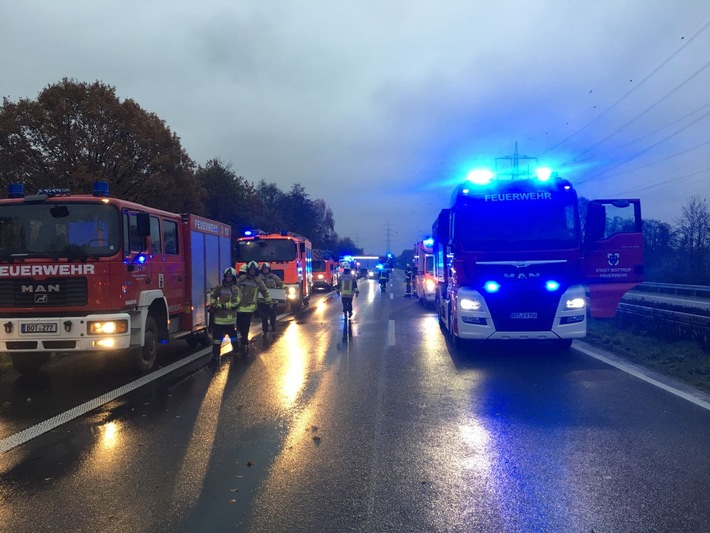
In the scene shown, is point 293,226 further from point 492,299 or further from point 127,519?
point 127,519

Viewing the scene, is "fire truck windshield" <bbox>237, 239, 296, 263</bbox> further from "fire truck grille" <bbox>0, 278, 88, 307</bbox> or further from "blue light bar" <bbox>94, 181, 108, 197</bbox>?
"fire truck grille" <bbox>0, 278, 88, 307</bbox>

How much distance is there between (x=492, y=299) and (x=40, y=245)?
7.24 metres

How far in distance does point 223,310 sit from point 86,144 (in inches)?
640

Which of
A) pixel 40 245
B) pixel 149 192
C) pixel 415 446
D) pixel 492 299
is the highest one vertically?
pixel 149 192


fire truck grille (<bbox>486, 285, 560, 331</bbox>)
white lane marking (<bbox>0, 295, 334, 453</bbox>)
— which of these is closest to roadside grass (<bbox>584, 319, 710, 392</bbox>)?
fire truck grille (<bbox>486, 285, 560, 331</bbox>)

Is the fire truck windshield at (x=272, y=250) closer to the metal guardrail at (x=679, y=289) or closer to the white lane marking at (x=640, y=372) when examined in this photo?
the white lane marking at (x=640, y=372)

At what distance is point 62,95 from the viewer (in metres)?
23.0

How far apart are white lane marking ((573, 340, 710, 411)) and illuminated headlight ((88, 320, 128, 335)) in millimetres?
7544

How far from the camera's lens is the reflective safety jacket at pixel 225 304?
1058 centimetres

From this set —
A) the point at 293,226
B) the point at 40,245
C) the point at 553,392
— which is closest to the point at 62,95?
the point at 40,245

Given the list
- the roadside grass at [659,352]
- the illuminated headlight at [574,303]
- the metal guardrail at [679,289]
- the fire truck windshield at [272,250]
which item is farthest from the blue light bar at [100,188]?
the metal guardrail at [679,289]

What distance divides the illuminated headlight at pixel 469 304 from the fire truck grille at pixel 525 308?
22 centimetres

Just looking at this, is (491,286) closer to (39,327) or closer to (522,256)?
(522,256)

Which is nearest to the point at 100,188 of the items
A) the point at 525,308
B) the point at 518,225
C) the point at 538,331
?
the point at 518,225
